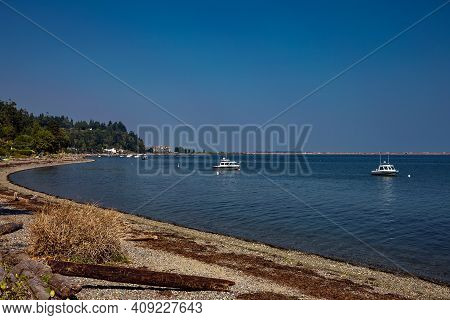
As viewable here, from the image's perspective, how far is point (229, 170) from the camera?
131m

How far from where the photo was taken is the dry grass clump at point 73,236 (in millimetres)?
13016

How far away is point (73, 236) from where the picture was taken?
1310cm

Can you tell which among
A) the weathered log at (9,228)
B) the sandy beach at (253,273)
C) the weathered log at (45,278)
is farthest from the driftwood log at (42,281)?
the weathered log at (9,228)


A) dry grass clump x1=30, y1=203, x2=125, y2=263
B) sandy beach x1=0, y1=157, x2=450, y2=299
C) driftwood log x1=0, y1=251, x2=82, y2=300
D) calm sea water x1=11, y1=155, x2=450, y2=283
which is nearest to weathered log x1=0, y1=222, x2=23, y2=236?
sandy beach x1=0, y1=157, x2=450, y2=299

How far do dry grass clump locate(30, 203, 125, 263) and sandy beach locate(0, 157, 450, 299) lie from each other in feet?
4.97

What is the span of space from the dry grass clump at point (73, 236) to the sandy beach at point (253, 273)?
1513 mm

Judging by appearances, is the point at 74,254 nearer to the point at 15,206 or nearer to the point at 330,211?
the point at 15,206

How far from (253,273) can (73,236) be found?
707 centimetres

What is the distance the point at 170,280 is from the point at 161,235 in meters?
13.1

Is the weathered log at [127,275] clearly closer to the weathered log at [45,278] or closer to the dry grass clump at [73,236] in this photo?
the weathered log at [45,278]

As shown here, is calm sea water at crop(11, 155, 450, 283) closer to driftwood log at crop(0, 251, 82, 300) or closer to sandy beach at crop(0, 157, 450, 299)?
sandy beach at crop(0, 157, 450, 299)

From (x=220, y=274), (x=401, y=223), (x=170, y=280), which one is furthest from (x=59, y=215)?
(x=401, y=223)

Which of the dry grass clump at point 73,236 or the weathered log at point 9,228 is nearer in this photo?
the dry grass clump at point 73,236

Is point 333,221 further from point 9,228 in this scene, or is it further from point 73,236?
point 73,236
